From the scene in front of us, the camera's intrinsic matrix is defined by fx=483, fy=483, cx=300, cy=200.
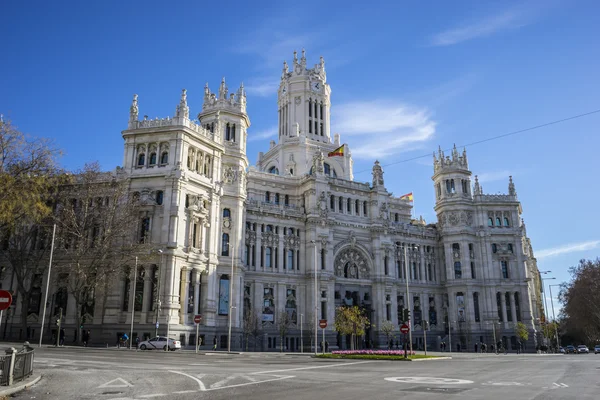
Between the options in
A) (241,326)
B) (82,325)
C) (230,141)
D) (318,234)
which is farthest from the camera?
(318,234)

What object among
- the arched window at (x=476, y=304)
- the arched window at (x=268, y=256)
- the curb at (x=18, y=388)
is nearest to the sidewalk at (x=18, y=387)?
the curb at (x=18, y=388)

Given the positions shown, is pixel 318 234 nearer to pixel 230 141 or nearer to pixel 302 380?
pixel 230 141

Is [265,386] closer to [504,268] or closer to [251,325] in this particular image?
[251,325]

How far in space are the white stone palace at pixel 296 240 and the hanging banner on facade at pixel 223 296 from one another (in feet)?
0.43

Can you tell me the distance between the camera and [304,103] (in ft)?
303

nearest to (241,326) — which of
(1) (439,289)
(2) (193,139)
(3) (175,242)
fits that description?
(3) (175,242)

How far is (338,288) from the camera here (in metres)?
75.1

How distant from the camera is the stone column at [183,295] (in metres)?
55.2

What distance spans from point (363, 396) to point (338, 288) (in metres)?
60.1

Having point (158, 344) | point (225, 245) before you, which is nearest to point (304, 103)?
point (225, 245)

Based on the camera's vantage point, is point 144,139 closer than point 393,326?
Yes

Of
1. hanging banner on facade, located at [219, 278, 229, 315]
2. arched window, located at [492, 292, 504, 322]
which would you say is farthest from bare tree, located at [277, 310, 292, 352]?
arched window, located at [492, 292, 504, 322]

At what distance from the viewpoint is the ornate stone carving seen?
76.6m

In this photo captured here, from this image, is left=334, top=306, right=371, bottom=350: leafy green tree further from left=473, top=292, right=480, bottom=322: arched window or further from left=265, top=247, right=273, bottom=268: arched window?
left=473, top=292, right=480, bottom=322: arched window
